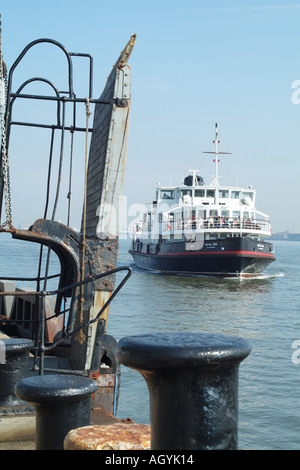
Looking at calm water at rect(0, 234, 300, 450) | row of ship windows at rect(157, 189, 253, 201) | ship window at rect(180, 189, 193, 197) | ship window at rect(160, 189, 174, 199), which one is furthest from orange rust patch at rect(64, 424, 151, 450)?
ship window at rect(160, 189, 174, 199)

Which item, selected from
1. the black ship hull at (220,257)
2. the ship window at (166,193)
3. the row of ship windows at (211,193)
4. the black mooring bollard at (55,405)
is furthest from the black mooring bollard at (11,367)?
the ship window at (166,193)

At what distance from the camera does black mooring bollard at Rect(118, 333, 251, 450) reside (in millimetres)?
2273

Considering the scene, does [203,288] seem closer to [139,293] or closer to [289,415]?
[139,293]

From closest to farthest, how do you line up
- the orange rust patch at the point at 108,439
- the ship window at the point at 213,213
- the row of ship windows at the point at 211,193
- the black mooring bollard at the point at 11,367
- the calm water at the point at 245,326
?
the orange rust patch at the point at 108,439 < the black mooring bollard at the point at 11,367 < the calm water at the point at 245,326 < the ship window at the point at 213,213 < the row of ship windows at the point at 211,193

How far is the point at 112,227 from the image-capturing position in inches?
251

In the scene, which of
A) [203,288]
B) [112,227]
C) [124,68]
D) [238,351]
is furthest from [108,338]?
[203,288]

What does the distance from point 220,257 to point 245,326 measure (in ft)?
57.3

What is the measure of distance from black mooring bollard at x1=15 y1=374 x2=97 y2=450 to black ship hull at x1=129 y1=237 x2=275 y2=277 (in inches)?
1340

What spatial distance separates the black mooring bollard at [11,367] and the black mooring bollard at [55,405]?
129 centimetres

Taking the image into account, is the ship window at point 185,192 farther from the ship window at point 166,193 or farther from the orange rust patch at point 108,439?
the orange rust patch at point 108,439

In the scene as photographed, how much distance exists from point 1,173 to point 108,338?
7.29 ft

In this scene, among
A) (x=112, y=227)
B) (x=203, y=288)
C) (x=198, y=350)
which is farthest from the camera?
(x=203, y=288)

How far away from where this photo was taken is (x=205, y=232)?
40.8 meters

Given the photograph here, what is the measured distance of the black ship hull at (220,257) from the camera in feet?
124
